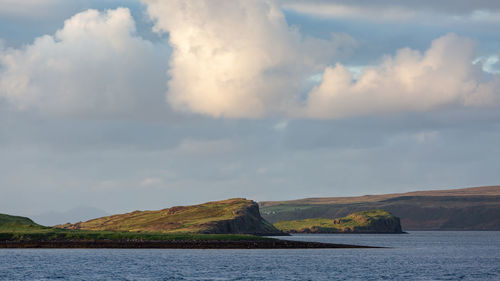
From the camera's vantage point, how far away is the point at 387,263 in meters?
172

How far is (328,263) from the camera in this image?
172250 mm

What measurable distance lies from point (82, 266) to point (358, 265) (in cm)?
6031

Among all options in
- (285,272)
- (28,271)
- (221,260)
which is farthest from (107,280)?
(221,260)

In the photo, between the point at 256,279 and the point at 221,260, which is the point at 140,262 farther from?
the point at 256,279

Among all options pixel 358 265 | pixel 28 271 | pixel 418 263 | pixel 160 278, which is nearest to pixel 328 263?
pixel 358 265

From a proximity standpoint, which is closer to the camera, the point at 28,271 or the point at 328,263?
the point at 28,271

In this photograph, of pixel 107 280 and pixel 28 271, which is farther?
pixel 28 271

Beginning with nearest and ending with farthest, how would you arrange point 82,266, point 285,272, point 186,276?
point 186,276 → point 285,272 → point 82,266

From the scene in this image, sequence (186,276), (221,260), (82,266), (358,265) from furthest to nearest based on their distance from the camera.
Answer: (221,260), (358,265), (82,266), (186,276)

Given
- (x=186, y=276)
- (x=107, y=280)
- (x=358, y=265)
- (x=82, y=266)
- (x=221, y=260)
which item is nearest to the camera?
(x=107, y=280)

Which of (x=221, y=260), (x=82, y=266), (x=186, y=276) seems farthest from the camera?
(x=221, y=260)

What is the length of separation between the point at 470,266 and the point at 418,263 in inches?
498

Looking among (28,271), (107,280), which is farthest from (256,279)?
(28,271)

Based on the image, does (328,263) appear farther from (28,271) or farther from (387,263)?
(28,271)
